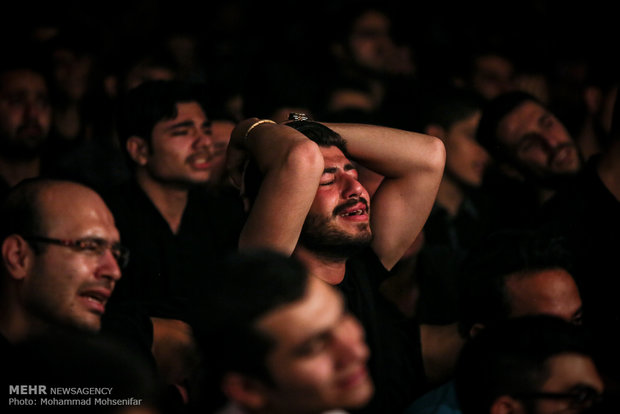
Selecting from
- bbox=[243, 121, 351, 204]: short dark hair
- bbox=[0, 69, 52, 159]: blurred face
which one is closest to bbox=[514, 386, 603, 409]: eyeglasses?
bbox=[243, 121, 351, 204]: short dark hair

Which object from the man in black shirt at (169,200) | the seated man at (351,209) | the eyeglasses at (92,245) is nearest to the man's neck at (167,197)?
the man in black shirt at (169,200)

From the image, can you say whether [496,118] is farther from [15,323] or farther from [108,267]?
[15,323]

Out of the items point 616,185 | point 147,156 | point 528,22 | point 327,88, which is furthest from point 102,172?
point 528,22

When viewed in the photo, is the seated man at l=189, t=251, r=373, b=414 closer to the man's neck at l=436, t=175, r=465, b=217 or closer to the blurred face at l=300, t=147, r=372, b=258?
the blurred face at l=300, t=147, r=372, b=258

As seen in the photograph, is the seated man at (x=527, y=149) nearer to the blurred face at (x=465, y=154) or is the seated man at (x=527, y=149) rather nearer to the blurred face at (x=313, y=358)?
the blurred face at (x=465, y=154)

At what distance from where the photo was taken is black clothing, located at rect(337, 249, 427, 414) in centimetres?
273

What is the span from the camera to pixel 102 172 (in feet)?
14.5

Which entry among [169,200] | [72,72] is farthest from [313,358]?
[72,72]

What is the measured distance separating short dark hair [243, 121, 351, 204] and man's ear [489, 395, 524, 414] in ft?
3.10

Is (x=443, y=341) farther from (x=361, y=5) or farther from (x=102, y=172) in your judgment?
(x=361, y=5)

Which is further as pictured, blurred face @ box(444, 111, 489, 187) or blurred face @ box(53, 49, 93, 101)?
blurred face @ box(53, 49, 93, 101)

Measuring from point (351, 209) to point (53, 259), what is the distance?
915 mm

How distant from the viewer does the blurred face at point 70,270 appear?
2.68 m

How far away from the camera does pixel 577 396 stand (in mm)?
2389
